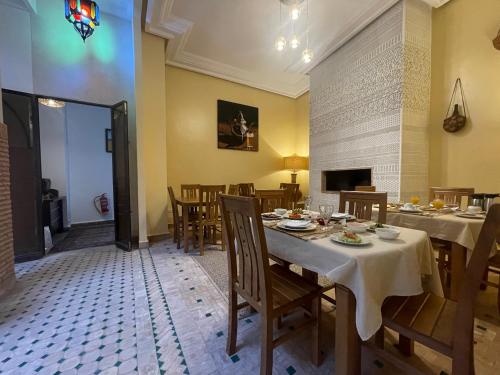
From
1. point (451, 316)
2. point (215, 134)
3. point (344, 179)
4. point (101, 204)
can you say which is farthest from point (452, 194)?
point (101, 204)

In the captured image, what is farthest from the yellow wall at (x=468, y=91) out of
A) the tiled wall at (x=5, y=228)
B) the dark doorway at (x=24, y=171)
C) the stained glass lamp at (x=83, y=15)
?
the dark doorway at (x=24, y=171)

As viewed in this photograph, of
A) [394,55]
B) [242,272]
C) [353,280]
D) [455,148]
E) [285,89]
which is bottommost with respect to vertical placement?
[242,272]

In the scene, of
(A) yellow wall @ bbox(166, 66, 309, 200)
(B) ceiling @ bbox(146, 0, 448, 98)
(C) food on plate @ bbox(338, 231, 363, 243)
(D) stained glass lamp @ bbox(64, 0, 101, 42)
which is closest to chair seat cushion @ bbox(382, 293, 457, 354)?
(C) food on plate @ bbox(338, 231, 363, 243)

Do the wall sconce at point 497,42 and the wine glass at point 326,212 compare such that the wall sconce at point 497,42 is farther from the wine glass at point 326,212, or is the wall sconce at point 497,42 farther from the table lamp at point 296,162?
the table lamp at point 296,162

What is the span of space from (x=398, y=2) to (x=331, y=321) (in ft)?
13.0

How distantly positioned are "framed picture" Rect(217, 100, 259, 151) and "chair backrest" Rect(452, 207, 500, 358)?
4.39 metres

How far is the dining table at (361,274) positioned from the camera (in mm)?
886

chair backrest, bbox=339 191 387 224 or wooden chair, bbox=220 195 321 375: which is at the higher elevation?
chair backrest, bbox=339 191 387 224

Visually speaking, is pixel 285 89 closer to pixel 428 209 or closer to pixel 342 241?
pixel 428 209

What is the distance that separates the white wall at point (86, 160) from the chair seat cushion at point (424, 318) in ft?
19.2

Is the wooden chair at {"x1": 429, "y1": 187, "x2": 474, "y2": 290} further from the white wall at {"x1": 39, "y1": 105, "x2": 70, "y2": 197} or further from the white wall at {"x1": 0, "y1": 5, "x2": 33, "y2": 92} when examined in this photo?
the white wall at {"x1": 39, "y1": 105, "x2": 70, "y2": 197}

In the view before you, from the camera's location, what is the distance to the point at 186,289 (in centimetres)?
207

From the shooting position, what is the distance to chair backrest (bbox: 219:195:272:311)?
1.06m

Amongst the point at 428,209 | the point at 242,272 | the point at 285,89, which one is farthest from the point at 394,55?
the point at 242,272
